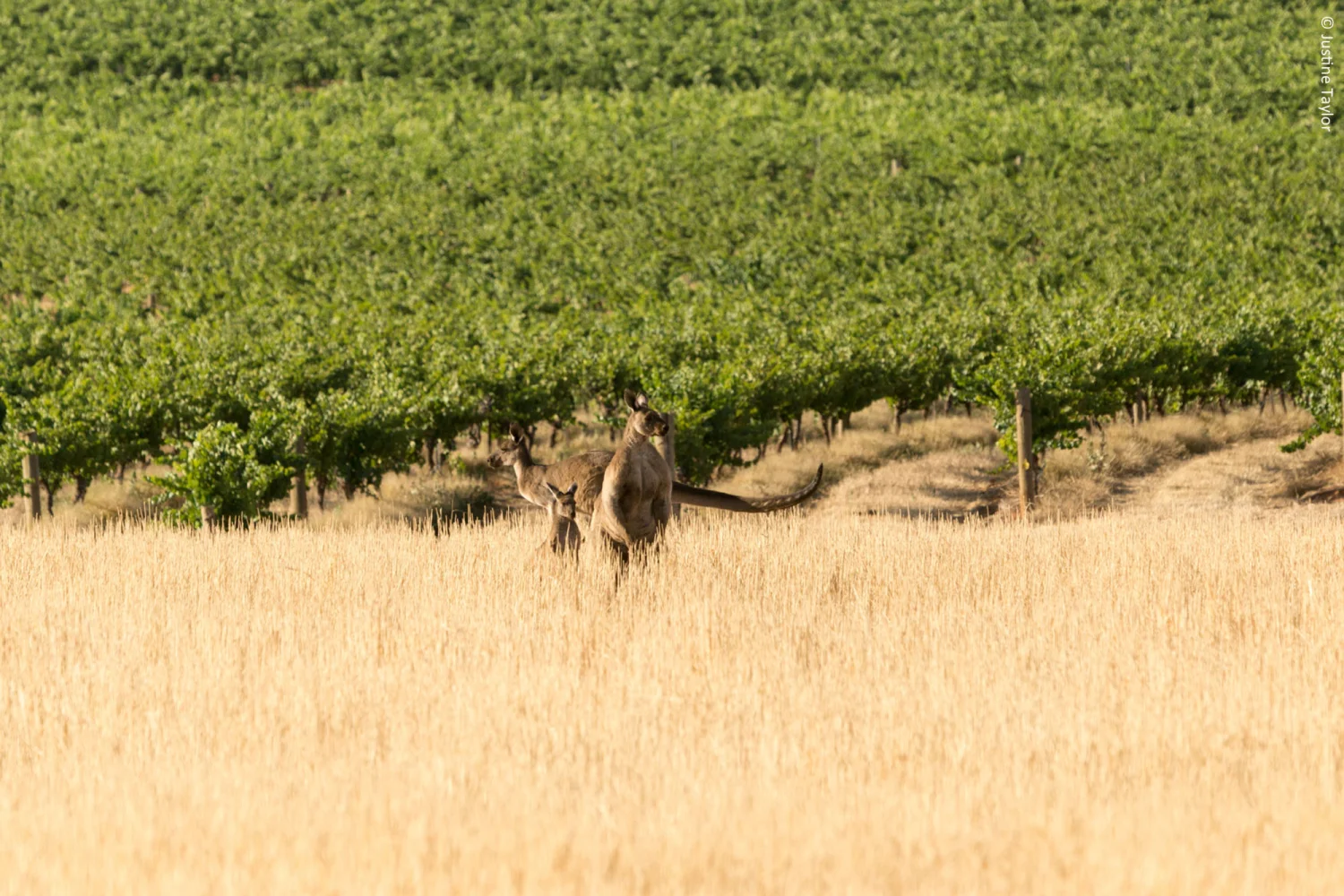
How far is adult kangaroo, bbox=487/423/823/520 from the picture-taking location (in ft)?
26.6

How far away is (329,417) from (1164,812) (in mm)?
18264

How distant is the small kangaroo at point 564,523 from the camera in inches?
317

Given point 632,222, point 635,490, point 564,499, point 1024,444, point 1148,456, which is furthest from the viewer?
point 632,222

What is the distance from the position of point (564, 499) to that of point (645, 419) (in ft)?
2.90

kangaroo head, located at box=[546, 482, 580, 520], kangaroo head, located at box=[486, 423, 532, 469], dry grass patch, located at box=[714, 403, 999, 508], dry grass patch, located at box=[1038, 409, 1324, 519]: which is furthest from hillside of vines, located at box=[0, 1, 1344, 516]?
kangaroo head, located at box=[546, 482, 580, 520]

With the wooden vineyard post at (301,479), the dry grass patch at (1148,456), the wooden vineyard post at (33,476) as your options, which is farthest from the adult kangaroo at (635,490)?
the wooden vineyard post at (33,476)

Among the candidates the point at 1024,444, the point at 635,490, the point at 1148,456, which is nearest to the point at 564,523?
the point at 635,490

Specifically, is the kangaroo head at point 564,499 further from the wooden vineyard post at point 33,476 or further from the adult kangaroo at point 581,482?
the wooden vineyard post at point 33,476

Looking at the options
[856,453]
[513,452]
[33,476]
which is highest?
[513,452]

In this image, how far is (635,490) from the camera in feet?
25.7

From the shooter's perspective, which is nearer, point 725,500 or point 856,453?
point 725,500

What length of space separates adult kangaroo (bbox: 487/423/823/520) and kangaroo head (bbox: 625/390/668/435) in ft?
1.63

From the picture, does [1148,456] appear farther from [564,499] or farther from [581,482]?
[564,499]

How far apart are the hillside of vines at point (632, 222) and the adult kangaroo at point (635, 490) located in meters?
3.91
